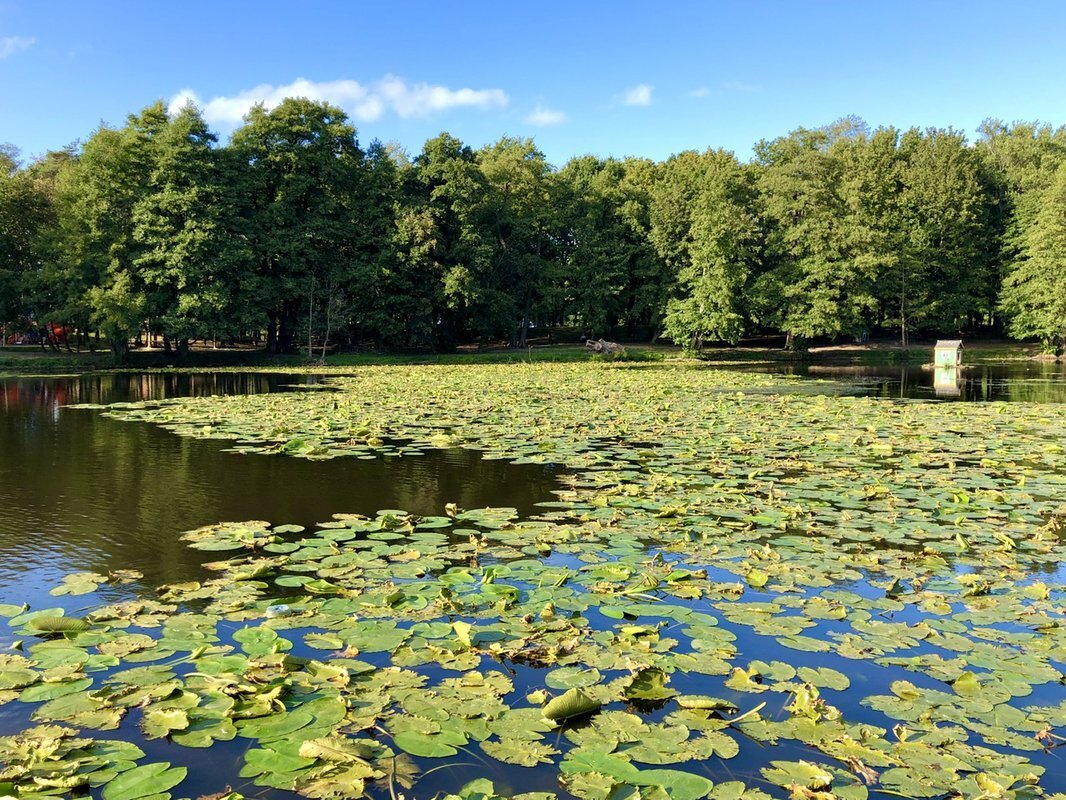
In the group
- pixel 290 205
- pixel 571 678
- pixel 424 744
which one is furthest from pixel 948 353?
pixel 424 744

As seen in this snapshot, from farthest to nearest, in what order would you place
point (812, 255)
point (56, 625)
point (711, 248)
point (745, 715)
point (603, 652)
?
point (812, 255) < point (711, 248) < point (56, 625) < point (603, 652) < point (745, 715)

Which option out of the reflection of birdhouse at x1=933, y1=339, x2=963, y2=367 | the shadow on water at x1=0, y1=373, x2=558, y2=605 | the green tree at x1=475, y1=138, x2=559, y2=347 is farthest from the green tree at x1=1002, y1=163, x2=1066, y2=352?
the shadow on water at x1=0, y1=373, x2=558, y2=605

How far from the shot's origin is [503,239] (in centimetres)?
4844

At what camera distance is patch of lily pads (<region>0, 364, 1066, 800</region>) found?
11.0 feet

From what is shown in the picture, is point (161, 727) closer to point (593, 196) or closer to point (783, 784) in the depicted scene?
point (783, 784)

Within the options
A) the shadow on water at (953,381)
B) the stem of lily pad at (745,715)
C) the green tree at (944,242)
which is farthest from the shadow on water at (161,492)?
the green tree at (944,242)

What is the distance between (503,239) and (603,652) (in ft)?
150

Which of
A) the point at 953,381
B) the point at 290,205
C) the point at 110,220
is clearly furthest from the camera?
the point at 290,205

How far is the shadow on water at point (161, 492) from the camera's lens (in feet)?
21.6

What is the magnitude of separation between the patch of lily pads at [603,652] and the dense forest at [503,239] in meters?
33.4

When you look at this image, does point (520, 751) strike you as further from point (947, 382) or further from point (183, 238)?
point (183, 238)

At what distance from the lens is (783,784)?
128 inches

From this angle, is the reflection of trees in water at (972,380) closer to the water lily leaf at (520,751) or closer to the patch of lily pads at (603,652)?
the patch of lily pads at (603,652)

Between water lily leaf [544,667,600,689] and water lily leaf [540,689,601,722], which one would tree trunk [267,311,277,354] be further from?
water lily leaf [540,689,601,722]
